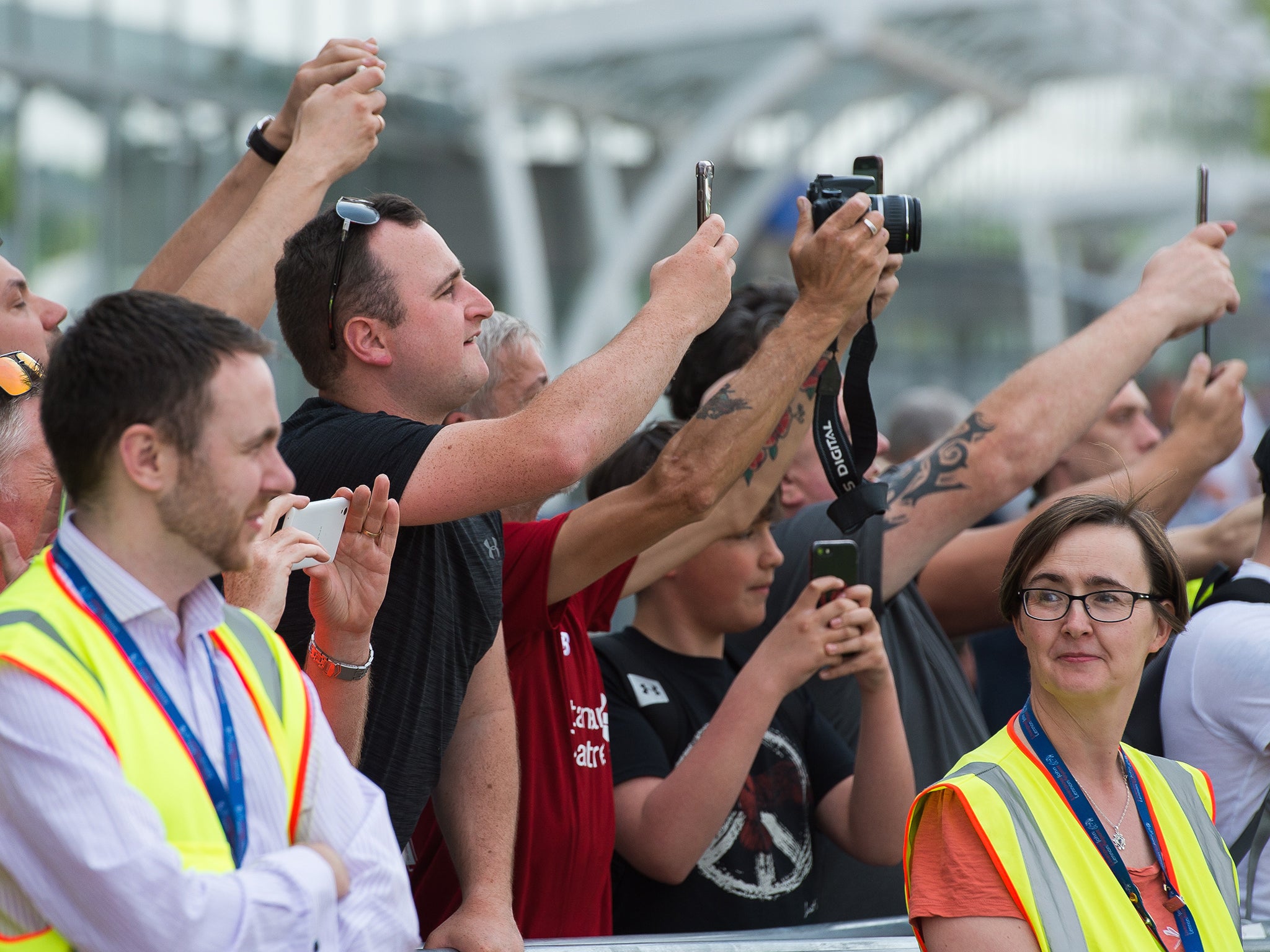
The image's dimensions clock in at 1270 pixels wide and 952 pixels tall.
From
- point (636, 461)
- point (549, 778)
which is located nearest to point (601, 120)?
point (636, 461)

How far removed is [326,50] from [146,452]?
189cm

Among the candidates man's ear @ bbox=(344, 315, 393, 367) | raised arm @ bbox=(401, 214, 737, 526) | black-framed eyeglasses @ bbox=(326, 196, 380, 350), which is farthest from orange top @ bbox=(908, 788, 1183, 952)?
black-framed eyeglasses @ bbox=(326, 196, 380, 350)

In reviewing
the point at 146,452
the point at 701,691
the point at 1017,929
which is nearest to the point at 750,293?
the point at 701,691

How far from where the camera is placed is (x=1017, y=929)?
83.5 inches

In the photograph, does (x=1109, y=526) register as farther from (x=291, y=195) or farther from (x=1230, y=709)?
(x=291, y=195)

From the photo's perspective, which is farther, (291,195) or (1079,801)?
(291,195)

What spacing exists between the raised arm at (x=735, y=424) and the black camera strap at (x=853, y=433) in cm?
20

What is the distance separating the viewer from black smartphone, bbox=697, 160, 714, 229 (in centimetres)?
264

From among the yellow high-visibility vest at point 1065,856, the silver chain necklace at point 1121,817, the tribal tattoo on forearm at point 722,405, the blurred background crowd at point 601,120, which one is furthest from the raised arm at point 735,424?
the blurred background crowd at point 601,120

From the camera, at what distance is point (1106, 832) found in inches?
90.4

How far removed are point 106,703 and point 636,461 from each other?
198cm

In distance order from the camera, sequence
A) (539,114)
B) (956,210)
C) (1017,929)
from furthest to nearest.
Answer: (956,210) → (539,114) → (1017,929)

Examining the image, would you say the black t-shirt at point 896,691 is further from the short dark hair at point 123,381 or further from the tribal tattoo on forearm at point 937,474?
the short dark hair at point 123,381

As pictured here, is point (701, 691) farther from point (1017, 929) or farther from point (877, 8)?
point (877, 8)
